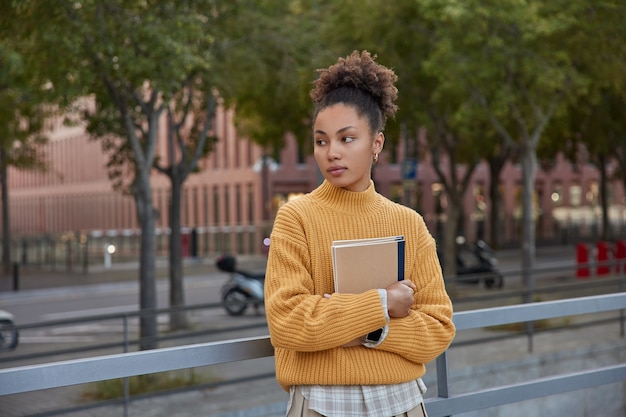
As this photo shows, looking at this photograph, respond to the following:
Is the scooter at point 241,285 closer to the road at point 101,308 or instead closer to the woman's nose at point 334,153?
the road at point 101,308

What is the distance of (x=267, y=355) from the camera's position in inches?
130

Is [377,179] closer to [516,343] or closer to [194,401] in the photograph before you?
[516,343]

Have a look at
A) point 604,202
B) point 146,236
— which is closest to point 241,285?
point 146,236

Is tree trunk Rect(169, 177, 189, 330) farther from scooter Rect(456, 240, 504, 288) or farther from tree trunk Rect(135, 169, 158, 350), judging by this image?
scooter Rect(456, 240, 504, 288)

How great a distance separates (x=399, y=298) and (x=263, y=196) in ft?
144

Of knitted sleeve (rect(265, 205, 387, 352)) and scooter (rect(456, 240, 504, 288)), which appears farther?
scooter (rect(456, 240, 504, 288))

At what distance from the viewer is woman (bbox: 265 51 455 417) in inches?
114

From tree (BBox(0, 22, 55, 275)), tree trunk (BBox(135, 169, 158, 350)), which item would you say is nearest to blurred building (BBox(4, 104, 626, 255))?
tree (BBox(0, 22, 55, 275))

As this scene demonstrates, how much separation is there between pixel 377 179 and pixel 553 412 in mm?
43223

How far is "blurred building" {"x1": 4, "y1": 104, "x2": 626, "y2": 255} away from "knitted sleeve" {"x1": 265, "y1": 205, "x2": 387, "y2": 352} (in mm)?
33645

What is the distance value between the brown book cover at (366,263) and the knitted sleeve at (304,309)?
5 cm

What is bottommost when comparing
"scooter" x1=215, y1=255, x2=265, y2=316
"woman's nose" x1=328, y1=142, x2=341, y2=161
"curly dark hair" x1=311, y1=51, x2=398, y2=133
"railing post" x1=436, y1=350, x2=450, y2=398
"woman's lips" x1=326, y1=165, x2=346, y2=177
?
"scooter" x1=215, y1=255, x2=265, y2=316

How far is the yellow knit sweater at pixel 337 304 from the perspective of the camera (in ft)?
9.46

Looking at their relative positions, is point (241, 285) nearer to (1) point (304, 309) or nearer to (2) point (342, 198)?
(2) point (342, 198)
